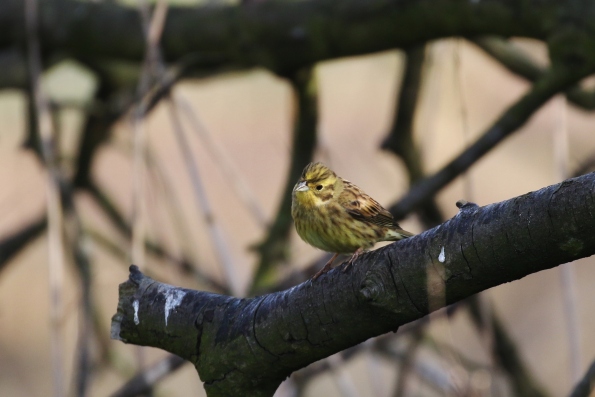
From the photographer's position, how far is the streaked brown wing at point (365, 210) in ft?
12.7

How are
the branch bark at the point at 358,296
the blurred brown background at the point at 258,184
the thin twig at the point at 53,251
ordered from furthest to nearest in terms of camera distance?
1. the blurred brown background at the point at 258,184
2. the thin twig at the point at 53,251
3. the branch bark at the point at 358,296

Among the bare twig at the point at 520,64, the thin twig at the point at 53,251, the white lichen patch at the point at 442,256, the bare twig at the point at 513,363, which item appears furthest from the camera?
the bare twig at the point at 513,363

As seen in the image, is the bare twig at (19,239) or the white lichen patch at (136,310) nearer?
the white lichen patch at (136,310)

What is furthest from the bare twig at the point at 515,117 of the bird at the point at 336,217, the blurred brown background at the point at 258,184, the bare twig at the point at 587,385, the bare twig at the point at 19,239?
the bare twig at the point at 19,239

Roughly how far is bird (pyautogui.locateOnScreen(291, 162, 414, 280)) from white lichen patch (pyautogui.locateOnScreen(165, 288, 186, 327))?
39.5 inches

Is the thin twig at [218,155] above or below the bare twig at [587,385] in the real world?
above

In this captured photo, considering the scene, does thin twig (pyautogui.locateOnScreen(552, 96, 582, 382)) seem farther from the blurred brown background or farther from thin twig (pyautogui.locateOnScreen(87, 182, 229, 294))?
thin twig (pyautogui.locateOnScreen(87, 182, 229, 294))

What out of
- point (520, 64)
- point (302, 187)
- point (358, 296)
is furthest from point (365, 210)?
point (520, 64)

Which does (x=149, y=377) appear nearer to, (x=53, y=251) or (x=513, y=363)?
(x=53, y=251)

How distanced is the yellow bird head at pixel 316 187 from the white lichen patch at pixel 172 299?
3.83 ft

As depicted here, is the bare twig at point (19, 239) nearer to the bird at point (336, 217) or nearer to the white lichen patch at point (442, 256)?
the bird at point (336, 217)

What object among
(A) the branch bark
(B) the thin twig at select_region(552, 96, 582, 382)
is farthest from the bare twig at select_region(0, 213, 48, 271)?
(B) the thin twig at select_region(552, 96, 582, 382)

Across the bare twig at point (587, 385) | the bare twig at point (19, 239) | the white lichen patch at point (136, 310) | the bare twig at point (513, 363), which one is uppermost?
the white lichen patch at point (136, 310)

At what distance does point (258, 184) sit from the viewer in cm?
874
